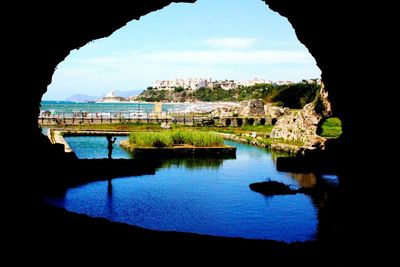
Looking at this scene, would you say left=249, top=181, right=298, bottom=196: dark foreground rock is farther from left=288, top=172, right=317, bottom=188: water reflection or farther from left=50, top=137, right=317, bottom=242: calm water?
left=288, top=172, right=317, bottom=188: water reflection

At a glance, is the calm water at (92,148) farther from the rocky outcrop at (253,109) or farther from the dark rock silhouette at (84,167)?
the rocky outcrop at (253,109)

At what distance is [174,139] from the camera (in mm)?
32594

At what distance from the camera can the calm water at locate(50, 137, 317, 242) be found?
13245 mm

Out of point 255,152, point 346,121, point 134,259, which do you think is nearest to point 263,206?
point 346,121

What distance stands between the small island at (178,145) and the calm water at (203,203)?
5098 mm

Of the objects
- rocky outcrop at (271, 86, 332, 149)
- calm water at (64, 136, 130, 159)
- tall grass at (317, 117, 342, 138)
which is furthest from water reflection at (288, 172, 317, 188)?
tall grass at (317, 117, 342, 138)

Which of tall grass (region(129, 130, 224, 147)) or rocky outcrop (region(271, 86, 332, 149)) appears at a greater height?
rocky outcrop (region(271, 86, 332, 149))

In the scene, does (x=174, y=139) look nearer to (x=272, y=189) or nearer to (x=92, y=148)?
(x=92, y=148)

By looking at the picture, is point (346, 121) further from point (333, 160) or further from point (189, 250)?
point (189, 250)

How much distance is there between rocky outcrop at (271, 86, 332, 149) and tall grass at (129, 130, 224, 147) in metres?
6.42

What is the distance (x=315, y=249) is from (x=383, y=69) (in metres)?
5.03

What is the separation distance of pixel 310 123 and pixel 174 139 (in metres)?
10.0

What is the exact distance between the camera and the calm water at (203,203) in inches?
521

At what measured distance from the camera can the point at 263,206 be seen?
53.3 feet
